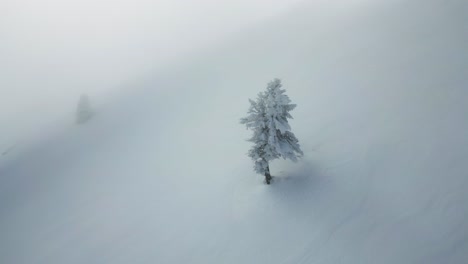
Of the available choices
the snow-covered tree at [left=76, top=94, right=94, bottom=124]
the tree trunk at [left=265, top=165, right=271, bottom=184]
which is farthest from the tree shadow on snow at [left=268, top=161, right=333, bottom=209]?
the snow-covered tree at [left=76, top=94, right=94, bottom=124]

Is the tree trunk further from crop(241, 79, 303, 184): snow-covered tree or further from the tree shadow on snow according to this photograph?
crop(241, 79, 303, 184): snow-covered tree

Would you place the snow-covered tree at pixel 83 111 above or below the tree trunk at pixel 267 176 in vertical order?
above

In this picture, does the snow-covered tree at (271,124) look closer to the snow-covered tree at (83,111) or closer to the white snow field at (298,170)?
the white snow field at (298,170)

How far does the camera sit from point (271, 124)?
18.6 m

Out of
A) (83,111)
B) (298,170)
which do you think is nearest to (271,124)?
(298,170)

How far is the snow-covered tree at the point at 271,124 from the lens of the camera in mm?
18531

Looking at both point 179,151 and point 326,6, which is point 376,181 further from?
point 326,6

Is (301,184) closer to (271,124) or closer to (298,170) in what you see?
(298,170)

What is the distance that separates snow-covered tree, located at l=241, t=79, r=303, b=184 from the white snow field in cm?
325

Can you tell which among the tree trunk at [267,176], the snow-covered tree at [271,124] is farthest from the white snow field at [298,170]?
the snow-covered tree at [271,124]

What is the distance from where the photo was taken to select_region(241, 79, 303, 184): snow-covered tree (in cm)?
1853

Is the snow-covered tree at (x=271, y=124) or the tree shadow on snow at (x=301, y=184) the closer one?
the snow-covered tree at (x=271, y=124)

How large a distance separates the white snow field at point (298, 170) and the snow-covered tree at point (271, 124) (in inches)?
128

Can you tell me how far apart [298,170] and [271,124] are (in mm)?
5489
